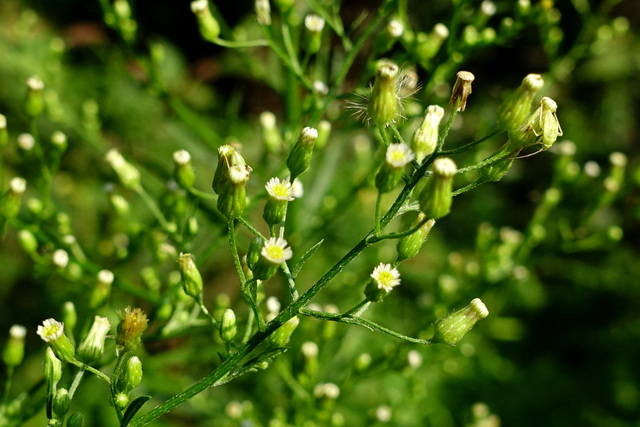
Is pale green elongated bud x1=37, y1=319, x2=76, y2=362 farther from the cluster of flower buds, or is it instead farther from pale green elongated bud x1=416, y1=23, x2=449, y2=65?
pale green elongated bud x1=416, y1=23, x2=449, y2=65

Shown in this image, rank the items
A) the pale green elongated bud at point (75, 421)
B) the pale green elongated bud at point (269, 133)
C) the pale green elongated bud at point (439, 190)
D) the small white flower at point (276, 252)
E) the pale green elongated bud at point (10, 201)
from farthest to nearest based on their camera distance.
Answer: the pale green elongated bud at point (269, 133) < the pale green elongated bud at point (10, 201) < the pale green elongated bud at point (75, 421) < the small white flower at point (276, 252) < the pale green elongated bud at point (439, 190)

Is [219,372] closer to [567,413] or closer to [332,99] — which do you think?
[332,99]

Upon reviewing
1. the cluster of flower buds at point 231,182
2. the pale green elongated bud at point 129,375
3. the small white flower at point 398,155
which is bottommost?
the pale green elongated bud at point 129,375

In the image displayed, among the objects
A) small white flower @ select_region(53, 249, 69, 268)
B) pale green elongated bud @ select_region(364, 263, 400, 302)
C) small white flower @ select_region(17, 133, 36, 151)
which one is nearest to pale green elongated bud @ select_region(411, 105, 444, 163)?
pale green elongated bud @ select_region(364, 263, 400, 302)

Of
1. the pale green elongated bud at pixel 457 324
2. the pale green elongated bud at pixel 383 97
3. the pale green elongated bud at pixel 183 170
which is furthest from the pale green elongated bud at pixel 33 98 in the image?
the pale green elongated bud at pixel 457 324

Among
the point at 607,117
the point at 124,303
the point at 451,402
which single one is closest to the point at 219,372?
the point at 124,303

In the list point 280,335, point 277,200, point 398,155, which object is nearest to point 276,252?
point 277,200

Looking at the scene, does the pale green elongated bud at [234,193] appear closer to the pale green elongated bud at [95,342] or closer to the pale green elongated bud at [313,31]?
the pale green elongated bud at [95,342]
